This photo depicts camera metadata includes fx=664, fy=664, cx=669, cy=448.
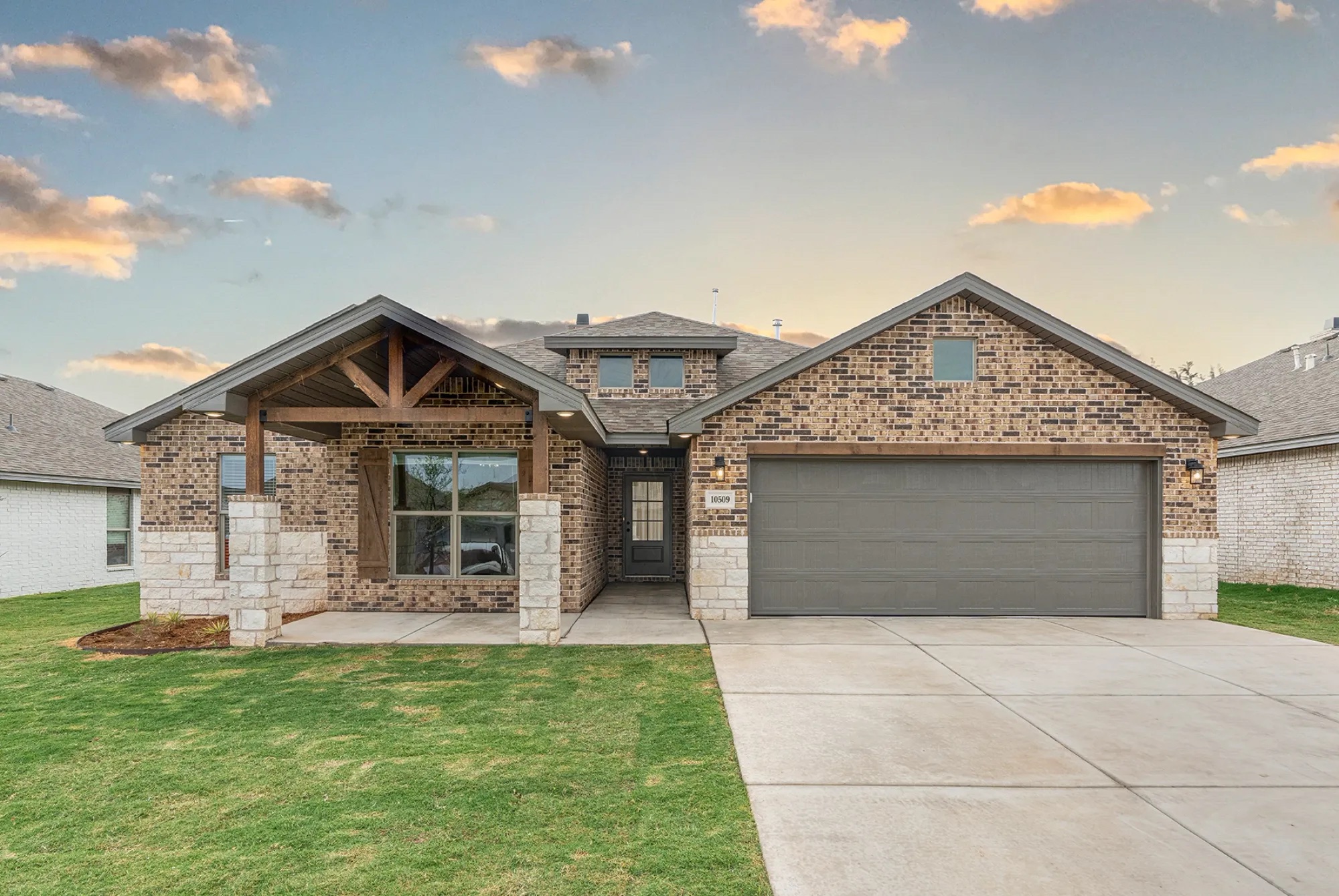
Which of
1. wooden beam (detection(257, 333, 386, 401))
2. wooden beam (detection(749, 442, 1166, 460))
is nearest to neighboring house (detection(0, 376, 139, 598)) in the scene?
wooden beam (detection(257, 333, 386, 401))

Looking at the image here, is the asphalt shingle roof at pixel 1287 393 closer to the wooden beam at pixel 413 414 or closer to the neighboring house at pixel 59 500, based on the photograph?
the wooden beam at pixel 413 414

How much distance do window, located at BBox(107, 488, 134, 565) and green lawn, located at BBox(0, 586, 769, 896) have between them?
436 inches

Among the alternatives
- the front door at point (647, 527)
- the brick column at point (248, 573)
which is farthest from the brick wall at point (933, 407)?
the brick column at point (248, 573)

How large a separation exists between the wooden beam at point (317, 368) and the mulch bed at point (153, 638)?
3182 mm

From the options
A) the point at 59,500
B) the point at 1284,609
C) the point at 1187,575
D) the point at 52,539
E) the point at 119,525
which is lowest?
the point at 1284,609

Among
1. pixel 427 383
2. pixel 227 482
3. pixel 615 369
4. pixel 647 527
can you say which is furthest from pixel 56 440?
pixel 647 527

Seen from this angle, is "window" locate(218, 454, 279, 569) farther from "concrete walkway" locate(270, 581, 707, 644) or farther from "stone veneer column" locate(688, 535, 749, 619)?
"stone veneer column" locate(688, 535, 749, 619)

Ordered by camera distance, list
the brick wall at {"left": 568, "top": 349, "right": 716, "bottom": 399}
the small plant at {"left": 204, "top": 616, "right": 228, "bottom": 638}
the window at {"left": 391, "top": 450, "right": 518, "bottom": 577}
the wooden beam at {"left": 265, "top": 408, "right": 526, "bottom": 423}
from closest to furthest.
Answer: the wooden beam at {"left": 265, "top": 408, "right": 526, "bottom": 423}
the small plant at {"left": 204, "top": 616, "right": 228, "bottom": 638}
the window at {"left": 391, "top": 450, "right": 518, "bottom": 577}
the brick wall at {"left": 568, "top": 349, "right": 716, "bottom": 399}

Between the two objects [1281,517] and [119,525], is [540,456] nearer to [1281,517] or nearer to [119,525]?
[119,525]

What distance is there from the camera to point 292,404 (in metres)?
9.66

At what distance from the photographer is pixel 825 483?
1025cm

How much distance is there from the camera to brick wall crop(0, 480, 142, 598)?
1395 cm

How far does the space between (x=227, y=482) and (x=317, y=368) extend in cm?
466

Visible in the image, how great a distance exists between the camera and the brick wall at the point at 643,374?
13945mm
